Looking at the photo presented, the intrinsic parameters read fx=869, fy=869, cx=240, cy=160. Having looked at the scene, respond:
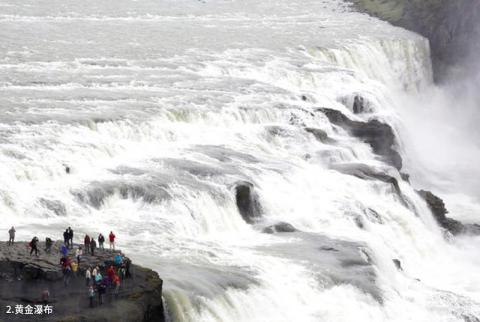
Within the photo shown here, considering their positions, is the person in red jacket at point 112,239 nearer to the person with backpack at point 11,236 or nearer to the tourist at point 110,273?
the person with backpack at point 11,236

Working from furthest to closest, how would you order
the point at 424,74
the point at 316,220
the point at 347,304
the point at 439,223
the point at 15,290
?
the point at 424,74, the point at 439,223, the point at 316,220, the point at 347,304, the point at 15,290

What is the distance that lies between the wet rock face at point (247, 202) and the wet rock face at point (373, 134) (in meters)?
14.5

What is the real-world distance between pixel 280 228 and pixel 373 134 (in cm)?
1651

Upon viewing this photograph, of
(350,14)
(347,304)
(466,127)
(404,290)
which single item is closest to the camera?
(347,304)

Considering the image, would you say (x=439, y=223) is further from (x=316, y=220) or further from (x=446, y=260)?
(x=316, y=220)

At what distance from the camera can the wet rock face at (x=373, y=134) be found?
161 feet

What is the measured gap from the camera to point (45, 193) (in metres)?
32.8

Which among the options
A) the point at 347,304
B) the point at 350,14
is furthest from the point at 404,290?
the point at 350,14

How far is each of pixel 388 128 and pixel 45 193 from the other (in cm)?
2504

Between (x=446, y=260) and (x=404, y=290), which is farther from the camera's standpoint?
(x=446, y=260)

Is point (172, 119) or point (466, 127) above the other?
point (172, 119)

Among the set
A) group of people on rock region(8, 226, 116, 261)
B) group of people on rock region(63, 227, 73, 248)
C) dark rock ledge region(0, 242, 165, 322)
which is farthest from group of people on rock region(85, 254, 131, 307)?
group of people on rock region(63, 227, 73, 248)

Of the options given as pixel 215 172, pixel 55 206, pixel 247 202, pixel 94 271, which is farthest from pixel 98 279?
pixel 215 172

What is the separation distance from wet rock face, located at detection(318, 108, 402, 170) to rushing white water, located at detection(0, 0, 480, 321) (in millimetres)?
825
